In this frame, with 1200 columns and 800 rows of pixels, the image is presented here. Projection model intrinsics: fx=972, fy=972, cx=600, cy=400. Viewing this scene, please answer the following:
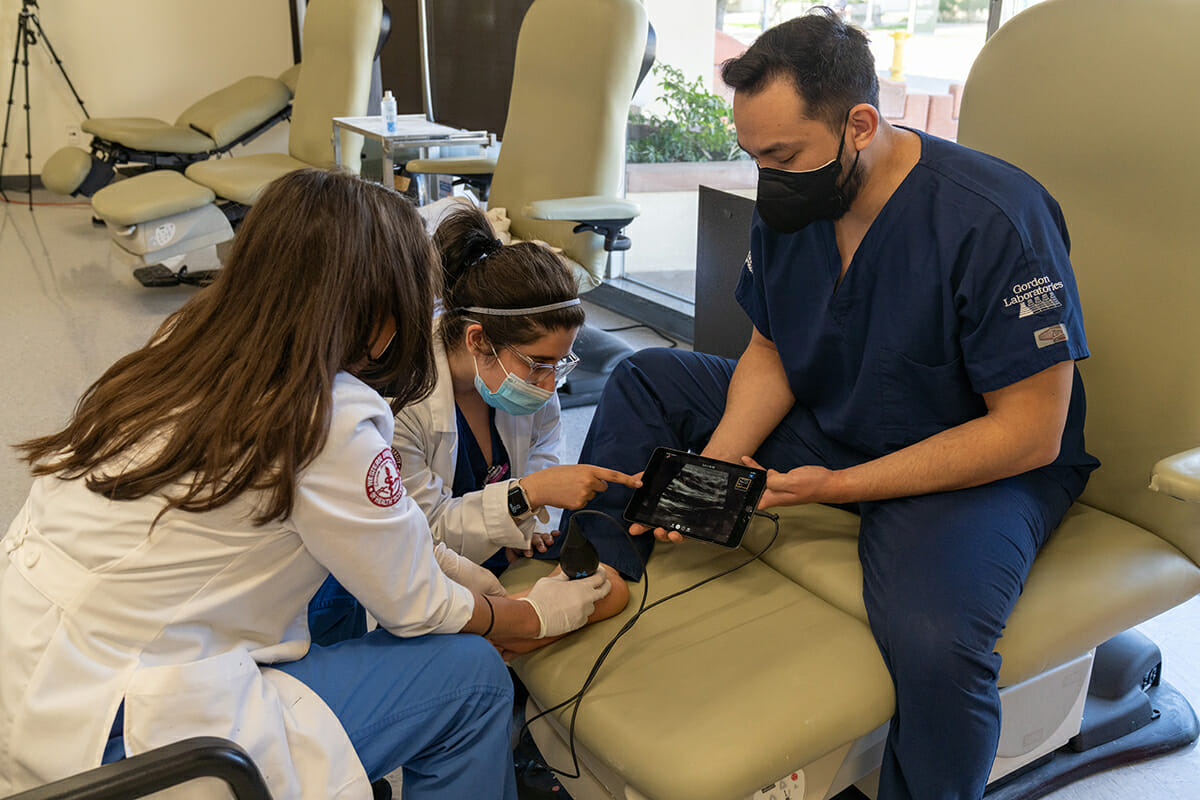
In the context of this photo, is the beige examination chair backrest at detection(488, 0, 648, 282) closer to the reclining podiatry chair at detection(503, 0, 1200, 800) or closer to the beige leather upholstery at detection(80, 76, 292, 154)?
the reclining podiatry chair at detection(503, 0, 1200, 800)

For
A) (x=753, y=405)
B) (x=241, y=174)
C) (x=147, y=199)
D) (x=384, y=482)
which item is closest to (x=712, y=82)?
(x=241, y=174)

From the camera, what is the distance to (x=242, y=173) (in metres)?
3.97

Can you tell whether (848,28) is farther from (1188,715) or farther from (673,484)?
(1188,715)

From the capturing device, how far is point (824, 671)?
3.77 ft

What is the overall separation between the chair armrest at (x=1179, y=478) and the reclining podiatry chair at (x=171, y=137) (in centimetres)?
460

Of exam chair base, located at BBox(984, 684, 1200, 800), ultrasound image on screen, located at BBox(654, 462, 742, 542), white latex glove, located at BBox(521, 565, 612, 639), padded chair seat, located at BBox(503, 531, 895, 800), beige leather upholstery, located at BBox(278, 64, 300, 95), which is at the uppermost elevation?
beige leather upholstery, located at BBox(278, 64, 300, 95)

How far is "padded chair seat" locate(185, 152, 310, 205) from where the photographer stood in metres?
3.76

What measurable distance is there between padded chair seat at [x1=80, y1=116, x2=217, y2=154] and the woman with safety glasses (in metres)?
3.80

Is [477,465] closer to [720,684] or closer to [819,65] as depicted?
[720,684]

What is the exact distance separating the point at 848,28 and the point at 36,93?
19.6 ft

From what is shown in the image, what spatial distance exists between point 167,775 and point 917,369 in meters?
1.03

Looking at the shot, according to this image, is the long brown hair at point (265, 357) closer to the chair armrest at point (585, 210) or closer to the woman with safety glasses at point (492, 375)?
the woman with safety glasses at point (492, 375)

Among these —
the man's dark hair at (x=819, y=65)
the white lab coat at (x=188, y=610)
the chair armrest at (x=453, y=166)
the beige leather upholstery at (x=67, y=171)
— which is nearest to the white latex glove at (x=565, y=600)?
the white lab coat at (x=188, y=610)

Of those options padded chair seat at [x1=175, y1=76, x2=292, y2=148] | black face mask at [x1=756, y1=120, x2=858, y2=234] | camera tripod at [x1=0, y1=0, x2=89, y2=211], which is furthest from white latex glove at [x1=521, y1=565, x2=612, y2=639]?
camera tripod at [x1=0, y1=0, x2=89, y2=211]
